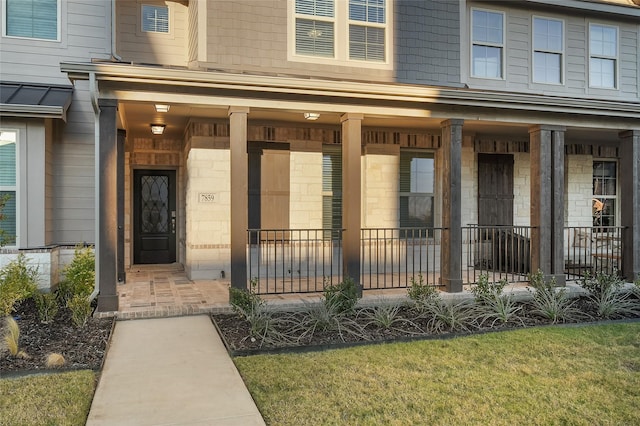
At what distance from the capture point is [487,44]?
9.91 metres

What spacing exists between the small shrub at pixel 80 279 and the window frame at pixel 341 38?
4.59 meters

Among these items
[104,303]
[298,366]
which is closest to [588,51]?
[298,366]

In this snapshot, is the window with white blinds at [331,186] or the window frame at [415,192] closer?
the window with white blinds at [331,186]

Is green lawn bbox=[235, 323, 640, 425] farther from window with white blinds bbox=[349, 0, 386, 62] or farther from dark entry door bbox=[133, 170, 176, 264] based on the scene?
dark entry door bbox=[133, 170, 176, 264]

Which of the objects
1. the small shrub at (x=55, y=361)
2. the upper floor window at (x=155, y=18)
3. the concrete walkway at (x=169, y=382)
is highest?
the upper floor window at (x=155, y=18)

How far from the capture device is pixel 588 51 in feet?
34.7

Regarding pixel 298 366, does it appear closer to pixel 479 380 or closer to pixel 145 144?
pixel 479 380

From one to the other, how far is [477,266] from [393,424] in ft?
23.7

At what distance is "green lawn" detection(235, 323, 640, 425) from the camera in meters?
3.49

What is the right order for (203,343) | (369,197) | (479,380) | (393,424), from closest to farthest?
(393,424)
(479,380)
(203,343)
(369,197)

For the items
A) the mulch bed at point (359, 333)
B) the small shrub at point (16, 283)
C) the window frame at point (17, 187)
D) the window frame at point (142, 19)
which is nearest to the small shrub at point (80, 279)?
the small shrub at point (16, 283)

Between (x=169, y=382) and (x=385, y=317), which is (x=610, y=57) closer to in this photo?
(x=385, y=317)

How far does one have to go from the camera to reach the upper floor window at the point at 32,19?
827 centimetres

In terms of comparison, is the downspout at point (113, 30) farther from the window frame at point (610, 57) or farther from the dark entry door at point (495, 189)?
the window frame at point (610, 57)
